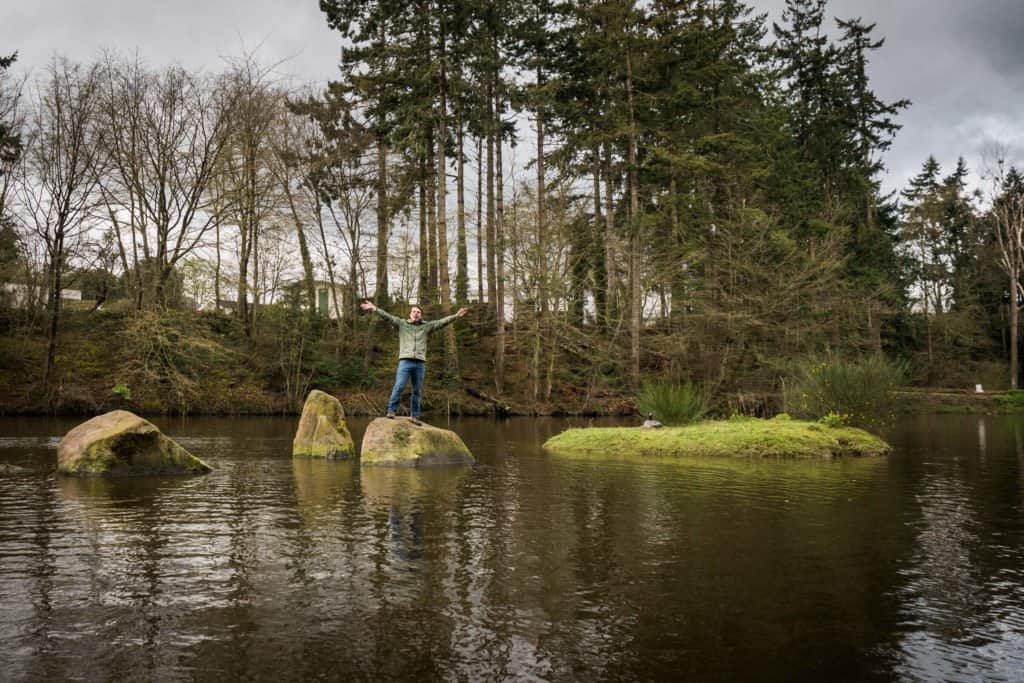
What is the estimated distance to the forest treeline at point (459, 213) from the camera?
1151 inches

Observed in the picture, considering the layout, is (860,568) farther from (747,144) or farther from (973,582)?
(747,144)

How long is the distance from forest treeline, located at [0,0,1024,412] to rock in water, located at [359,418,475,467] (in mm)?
16795

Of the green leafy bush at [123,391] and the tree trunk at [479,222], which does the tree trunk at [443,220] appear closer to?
the tree trunk at [479,222]

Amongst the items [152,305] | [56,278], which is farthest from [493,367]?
[56,278]

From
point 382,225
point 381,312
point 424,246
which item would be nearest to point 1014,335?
point 424,246

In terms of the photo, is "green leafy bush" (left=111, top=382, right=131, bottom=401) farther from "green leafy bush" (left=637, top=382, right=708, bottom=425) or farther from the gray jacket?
"green leafy bush" (left=637, top=382, right=708, bottom=425)

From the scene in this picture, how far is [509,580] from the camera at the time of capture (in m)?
5.33

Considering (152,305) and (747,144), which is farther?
(747,144)

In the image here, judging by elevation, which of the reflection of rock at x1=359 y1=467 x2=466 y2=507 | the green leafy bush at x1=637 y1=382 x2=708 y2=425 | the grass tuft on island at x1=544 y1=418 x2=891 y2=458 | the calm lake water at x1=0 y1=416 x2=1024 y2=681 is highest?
the green leafy bush at x1=637 y1=382 x2=708 y2=425

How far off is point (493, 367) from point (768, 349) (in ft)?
43.1

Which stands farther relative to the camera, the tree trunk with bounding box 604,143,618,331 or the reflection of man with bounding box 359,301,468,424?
the tree trunk with bounding box 604,143,618,331

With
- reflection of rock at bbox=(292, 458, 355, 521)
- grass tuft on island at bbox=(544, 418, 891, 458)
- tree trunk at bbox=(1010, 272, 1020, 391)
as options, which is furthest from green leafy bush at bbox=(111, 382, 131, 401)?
tree trunk at bbox=(1010, 272, 1020, 391)

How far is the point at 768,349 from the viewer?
3028 cm

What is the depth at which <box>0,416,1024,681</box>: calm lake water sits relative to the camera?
3.84 m
